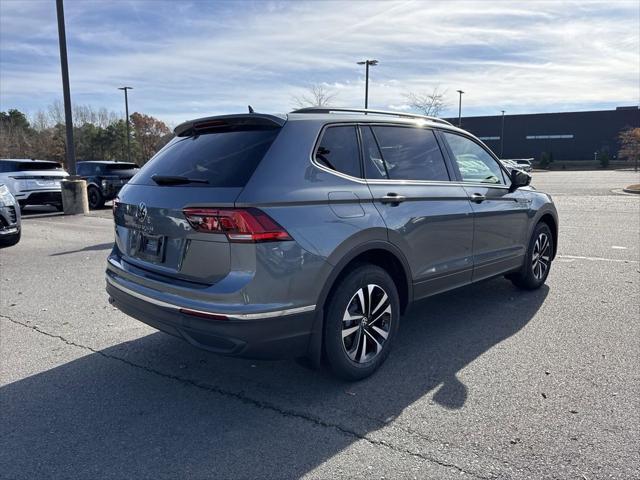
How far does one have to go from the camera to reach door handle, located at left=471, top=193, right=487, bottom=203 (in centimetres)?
455

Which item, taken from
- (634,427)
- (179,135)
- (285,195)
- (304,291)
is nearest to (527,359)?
(634,427)

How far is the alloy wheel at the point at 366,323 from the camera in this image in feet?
11.3

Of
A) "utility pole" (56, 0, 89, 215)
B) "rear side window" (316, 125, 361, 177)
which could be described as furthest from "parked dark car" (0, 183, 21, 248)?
"rear side window" (316, 125, 361, 177)

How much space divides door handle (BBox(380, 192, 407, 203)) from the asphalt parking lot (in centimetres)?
126

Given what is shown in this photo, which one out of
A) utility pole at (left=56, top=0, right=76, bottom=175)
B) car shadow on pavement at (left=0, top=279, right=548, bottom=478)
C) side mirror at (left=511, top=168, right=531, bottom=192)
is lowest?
car shadow on pavement at (left=0, top=279, right=548, bottom=478)

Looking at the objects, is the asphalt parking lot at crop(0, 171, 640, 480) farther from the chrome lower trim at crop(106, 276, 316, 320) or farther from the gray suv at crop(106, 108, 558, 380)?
the chrome lower trim at crop(106, 276, 316, 320)

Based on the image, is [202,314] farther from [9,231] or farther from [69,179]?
[69,179]

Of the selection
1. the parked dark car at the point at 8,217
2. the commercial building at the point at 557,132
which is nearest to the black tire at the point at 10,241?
the parked dark car at the point at 8,217

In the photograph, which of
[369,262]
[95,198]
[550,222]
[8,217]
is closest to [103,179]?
[95,198]

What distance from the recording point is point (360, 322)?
3.51 metres

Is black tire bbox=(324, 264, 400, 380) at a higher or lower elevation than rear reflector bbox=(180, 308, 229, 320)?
lower

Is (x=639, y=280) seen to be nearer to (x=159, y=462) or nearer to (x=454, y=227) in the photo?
(x=454, y=227)

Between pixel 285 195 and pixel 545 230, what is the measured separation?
4075 mm

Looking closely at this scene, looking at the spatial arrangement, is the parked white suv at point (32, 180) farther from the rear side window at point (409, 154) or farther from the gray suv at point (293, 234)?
the rear side window at point (409, 154)
